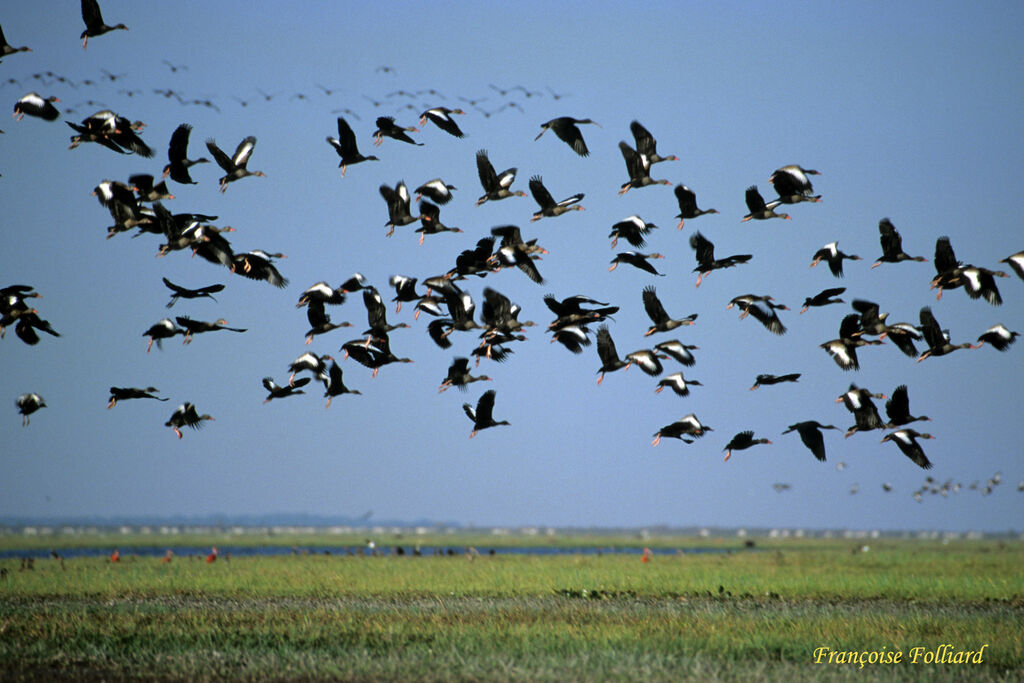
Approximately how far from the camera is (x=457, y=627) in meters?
21.0

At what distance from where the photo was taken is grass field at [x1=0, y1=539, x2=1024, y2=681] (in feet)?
54.5

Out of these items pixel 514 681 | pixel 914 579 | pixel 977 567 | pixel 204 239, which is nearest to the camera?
pixel 514 681

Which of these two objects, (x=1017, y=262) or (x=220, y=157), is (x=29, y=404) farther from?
(x=1017, y=262)

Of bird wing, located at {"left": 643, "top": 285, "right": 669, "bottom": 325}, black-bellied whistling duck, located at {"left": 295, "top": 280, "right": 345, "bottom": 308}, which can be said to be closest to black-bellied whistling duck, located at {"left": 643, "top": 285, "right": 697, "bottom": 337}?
bird wing, located at {"left": 643, "top": 285, "right": 669, "bottom": 325}

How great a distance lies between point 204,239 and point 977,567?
126 ft

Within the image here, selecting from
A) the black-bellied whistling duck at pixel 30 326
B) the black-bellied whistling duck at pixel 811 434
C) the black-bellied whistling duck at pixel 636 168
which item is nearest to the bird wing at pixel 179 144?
the black-bellied whistling duck at pixel 30 326

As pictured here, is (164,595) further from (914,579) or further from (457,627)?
(914,579)

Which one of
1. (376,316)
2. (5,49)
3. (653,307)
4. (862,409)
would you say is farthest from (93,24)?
(862,409)

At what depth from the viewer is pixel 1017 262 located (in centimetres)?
2086

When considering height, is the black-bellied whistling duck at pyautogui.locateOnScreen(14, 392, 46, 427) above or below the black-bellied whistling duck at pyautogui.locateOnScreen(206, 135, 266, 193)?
below

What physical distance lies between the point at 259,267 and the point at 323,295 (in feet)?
6.00

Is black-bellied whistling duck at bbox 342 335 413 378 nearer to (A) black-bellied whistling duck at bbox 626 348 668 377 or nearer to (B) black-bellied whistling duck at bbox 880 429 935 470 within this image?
(A) black-bellied whistling duck at bbox 626 348 668 377

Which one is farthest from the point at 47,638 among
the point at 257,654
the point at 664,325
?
the point at 664,325

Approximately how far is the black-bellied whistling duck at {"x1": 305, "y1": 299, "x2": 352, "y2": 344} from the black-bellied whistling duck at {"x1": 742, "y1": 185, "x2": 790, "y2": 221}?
9704mm
